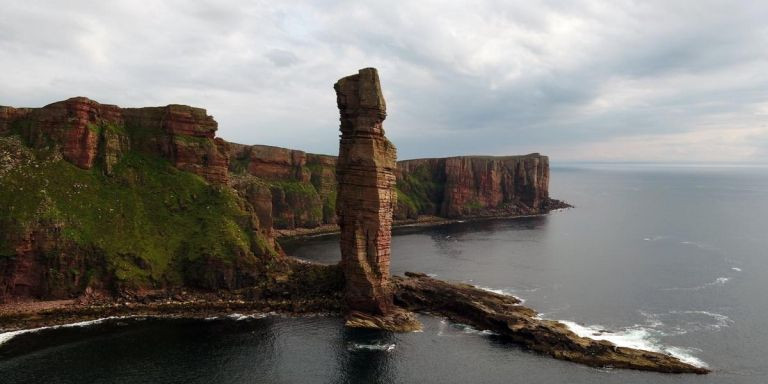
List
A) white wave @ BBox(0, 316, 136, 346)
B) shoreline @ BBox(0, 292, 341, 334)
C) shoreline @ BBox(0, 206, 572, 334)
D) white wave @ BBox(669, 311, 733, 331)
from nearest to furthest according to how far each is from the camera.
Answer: white wave @ BBox(0, 316, 136, 346) < shoreline @ BBox(0, 292, 341, 334) < shoreline @ BBox(0, 206, 572, 334) < white wave @ BBox(669, 311, 733, 331)

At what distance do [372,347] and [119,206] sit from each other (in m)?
61.3

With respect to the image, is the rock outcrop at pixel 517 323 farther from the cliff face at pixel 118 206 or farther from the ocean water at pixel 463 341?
the cliff face at pixel 118 206

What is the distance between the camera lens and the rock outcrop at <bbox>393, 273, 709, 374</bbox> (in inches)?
2746

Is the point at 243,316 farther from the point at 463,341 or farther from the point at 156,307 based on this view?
the point at 463,341

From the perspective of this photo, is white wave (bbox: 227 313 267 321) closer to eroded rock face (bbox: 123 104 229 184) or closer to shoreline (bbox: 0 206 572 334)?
shoreline (bbox: 0 206 572 334)

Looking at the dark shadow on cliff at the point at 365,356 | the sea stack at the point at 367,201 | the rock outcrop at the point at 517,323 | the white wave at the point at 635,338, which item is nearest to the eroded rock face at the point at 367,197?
the sea stack at the point at 367,201

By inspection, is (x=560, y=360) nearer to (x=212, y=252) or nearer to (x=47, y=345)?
(x=212, y=252)

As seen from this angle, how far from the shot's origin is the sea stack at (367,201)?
9106cm

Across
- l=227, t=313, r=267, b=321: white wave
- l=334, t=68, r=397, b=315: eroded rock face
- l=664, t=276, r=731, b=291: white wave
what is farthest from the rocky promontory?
l=664, t=276, r=731, b=291: white wave

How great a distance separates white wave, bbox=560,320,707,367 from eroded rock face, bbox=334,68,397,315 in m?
32.2

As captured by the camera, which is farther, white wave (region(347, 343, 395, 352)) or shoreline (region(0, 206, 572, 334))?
shoreline (region(0, 206, 572, 334))

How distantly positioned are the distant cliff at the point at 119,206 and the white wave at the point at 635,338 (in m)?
58.5

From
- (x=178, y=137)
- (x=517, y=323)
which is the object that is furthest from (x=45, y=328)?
(x=517, y=323)

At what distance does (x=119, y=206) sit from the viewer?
342 ft
